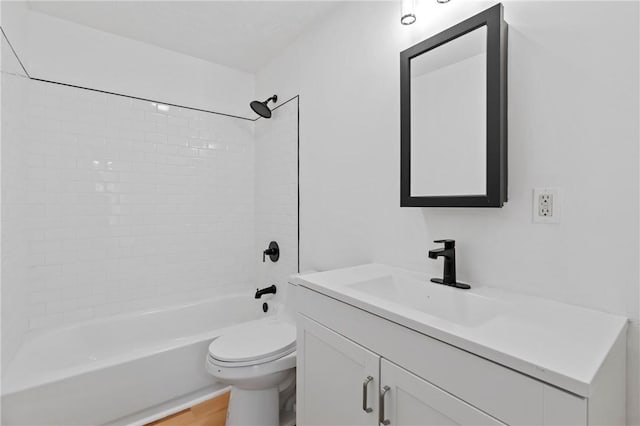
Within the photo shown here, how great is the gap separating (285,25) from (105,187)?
5.57 feet

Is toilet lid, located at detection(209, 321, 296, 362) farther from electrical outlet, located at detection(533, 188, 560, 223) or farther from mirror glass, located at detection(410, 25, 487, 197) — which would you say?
electrical outlet, located at detection(533, 188, 560, 223)

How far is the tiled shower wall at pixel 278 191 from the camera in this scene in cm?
231

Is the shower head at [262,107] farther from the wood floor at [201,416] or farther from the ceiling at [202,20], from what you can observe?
the wood floor at [201,416]

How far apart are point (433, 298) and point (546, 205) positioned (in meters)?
0.52

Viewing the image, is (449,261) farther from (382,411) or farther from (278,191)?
(278,191)

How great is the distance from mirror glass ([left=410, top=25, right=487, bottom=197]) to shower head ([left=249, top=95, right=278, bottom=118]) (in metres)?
1.37

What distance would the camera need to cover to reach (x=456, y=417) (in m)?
0.76

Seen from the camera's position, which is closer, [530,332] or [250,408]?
[530,332]

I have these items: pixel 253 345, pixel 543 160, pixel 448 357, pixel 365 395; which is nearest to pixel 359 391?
pixel 365 395

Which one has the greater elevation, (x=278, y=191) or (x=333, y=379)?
(x=278, y=191)

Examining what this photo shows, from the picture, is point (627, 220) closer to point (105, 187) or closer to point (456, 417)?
point (456, 417)

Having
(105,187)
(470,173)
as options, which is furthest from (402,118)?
(105,187)

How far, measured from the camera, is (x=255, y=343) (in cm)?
169

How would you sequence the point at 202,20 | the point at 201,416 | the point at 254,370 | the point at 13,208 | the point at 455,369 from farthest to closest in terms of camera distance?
1. the point at 202,20
2. the point at 201,416
3. the point at 13,208
4. the point at 254,370
5. the point at 455,369
